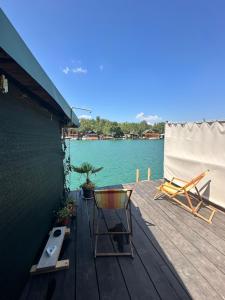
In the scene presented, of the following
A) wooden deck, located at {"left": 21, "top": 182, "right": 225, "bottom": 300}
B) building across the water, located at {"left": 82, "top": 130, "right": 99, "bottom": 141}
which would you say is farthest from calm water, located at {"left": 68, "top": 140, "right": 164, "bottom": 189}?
building across the water, located at {"left": 82, "top": 130, "right": 99, "bottom": 141}

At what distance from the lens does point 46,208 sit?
8.65ft

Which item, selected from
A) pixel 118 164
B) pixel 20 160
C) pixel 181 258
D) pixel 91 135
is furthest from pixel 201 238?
pixel 91 135

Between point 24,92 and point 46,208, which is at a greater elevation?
point 24,92

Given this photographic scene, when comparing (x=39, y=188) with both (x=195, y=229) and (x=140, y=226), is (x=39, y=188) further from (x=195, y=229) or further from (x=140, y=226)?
(x=195, y=229)

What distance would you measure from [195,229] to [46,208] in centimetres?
246

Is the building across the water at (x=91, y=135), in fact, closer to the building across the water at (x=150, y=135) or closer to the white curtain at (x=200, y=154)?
the building across the water at (x=150, y=135)

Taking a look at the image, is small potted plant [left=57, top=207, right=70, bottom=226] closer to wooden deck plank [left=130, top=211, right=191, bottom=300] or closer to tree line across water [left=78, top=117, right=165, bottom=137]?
wooden deck plank [left=130, top=211, right=191, bottom=300]

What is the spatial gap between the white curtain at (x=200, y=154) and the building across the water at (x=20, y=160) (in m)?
3.49

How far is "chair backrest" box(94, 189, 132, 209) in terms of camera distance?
2420mm

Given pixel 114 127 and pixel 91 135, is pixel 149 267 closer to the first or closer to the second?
pixel 91 135

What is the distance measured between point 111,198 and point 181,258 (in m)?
1.16

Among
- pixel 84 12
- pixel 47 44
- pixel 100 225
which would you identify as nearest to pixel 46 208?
pixel 100 225

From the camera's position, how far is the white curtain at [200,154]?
372 centimetres

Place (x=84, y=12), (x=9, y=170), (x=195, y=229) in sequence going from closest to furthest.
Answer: (x=9, y=170), (x=195, y=229), (x=84, y=12)
